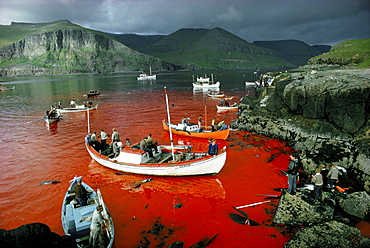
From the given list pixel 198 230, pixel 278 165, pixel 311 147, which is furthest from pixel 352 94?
pixel 198 230

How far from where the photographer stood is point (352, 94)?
21.2m

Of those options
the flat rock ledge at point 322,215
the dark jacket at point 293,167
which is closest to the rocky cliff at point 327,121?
the flat rock ledge at point 322,215

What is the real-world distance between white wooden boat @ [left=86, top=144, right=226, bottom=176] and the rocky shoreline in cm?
632

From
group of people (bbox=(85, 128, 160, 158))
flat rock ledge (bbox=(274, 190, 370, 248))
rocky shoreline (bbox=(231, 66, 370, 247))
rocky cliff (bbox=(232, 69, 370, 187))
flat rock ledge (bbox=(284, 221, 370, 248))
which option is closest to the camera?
flat rock ledge (bbox=(284, 221, 370, 248))

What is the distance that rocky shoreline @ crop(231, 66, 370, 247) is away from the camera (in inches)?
452

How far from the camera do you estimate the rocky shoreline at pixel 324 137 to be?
1148 centimetres

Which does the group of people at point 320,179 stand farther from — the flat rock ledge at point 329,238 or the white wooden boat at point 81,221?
the white wooden boat at point 81,221

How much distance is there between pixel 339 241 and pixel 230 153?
580 inches

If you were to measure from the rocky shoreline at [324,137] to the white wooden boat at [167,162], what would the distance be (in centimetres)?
632

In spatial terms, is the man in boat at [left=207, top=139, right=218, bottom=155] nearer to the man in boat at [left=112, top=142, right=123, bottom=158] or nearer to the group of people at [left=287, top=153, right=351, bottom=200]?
the group of people at [left=287, top=153, right=351, bottom=200]

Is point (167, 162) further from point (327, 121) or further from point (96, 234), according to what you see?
point (327, 121)

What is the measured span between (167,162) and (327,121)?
56.4 ft

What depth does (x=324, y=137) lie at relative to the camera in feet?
75.6

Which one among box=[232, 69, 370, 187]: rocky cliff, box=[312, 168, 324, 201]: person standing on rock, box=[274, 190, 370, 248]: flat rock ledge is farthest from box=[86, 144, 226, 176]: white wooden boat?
box=[232, 69, 370, 187]: rocky cliff
